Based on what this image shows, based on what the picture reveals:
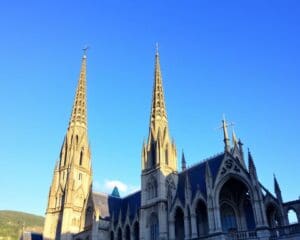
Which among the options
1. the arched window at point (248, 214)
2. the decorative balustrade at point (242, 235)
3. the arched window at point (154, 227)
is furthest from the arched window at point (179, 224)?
the decorative balustrade at point (242, 235)

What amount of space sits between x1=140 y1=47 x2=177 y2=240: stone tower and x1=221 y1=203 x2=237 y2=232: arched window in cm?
680

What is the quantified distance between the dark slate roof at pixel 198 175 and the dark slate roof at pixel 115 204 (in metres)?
10.3

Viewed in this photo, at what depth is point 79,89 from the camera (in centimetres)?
7112

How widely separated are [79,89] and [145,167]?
106ft

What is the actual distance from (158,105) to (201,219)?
20.2 meters

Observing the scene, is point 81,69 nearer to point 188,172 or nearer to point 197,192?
point 188,172

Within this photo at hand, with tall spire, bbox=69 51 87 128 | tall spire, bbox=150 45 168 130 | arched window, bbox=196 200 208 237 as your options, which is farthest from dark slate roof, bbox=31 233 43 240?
arched window, bbox=196 200 208 237

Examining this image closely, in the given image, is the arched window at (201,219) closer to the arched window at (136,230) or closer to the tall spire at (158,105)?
the arched window at (136,230)

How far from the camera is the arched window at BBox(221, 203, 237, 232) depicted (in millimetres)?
35906

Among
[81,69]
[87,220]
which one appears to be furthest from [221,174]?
[81,69]

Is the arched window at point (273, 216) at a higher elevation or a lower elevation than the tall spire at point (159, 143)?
lower

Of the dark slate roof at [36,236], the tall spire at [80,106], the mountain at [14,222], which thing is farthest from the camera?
the mountain at [14,222]

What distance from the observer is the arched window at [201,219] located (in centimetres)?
3597

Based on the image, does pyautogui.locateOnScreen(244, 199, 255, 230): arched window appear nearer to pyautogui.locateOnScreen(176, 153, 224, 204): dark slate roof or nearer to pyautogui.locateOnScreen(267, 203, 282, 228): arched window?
pyautogui.locateOnScreen(267, 203, 282, 228): arched window
